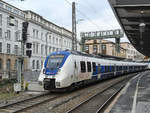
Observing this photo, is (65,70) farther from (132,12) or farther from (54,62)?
(132,12)

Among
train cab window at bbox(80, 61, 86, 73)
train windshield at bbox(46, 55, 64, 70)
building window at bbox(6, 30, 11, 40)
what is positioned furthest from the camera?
building window at bbox(6, 30, 11, 40)

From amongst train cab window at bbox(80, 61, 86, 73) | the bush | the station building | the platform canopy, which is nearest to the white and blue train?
train cab window at bbox(80, 61, 86, 73)

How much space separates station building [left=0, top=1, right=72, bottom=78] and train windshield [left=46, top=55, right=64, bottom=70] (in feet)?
58.1

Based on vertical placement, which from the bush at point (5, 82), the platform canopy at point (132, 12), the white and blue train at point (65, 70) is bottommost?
the bush at point (5, 82)

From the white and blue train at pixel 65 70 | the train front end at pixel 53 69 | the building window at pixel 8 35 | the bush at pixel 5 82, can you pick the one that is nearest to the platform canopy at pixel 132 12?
the white and blue train at pixel 65 70

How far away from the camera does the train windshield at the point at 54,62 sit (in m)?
13.9

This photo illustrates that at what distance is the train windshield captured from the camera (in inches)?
549

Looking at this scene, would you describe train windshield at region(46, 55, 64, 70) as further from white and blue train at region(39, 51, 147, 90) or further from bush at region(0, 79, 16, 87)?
bush at region(0, 79, 16, 87)

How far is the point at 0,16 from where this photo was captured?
132 ft

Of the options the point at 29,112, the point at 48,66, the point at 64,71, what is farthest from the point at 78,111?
the point at 48,66

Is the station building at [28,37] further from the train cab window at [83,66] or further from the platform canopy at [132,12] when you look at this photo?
the platform canopy at [132,12]

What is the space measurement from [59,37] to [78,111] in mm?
55998

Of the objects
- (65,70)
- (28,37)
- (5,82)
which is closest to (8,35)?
(28,37)

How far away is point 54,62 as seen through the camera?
14.2 m
